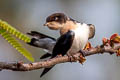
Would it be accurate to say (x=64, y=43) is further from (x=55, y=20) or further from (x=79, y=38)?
(x=55, y=20)

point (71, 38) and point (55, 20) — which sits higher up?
point (55, 20)

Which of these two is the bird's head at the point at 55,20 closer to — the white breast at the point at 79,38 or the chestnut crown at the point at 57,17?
the chestnut crown at the point at 57,17

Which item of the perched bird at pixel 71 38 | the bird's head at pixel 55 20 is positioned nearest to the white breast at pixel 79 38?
the perched bird at pixel 71 38

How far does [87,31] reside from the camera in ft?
4.31

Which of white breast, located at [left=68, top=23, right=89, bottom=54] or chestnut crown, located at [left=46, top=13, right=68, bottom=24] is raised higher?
chestnut crown, located at [left=46, top=13, right=68, bottom=24]

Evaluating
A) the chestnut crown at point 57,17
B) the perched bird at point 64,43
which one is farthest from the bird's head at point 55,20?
the perched bird at point 64,43

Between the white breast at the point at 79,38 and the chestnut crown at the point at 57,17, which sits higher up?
the chestnut crown at the point at 57,17

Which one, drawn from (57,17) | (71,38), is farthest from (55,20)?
(71,38)

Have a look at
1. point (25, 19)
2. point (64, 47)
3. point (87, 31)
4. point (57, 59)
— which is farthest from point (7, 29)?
point (25, 19)

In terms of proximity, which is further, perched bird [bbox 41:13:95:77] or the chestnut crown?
perched bird [bbox 41:13:95:77]

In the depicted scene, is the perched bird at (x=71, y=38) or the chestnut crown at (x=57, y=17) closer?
the chestnut crown at (x=57, y=17)

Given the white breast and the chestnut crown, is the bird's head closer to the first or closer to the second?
the chestnut crown

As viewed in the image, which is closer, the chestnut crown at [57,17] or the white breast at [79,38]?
the chestnut crown at [57,17]

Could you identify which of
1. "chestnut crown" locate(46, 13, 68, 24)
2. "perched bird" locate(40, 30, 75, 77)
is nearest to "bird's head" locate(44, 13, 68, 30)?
"chestnut crown" locate(46, 13, 68, 24)
